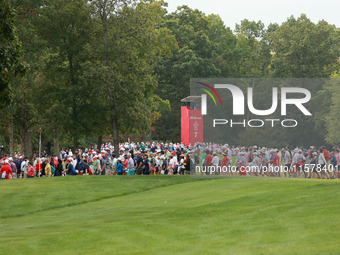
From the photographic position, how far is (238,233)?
47.6ft

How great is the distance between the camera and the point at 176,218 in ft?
58.8

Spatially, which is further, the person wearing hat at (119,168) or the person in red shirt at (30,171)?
the person wearing hat at (119,168)

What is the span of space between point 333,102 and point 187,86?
175 ft

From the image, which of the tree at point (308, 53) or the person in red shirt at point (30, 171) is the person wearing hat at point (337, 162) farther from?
the tree at point (308, 53)

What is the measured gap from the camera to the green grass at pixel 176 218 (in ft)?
44.0

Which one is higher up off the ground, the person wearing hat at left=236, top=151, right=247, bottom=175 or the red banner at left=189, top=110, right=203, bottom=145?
the red banner at left=189, top=110, right=203, bottom=145

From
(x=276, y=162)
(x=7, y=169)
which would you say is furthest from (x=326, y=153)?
(x=7, y=169)

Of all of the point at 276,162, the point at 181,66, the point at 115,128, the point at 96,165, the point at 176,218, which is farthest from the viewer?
the point at 181,66

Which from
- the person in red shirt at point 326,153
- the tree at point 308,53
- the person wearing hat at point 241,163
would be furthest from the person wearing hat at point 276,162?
the tree at point 308,53

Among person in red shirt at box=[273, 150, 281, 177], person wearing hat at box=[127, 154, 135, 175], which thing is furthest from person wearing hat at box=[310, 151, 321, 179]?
person wearing hat at box=[127, 154, 135, 175]

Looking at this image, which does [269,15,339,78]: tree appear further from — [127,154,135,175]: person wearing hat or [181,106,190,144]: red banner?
[127,154,135,175]: person wearing hat

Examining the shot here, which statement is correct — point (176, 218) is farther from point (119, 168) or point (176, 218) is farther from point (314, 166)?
point (119, 168)

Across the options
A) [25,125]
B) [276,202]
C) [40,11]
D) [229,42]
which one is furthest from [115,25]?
[229,42]

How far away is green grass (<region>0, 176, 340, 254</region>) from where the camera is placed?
1340cm
